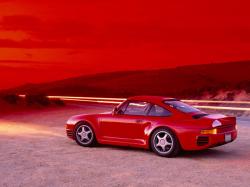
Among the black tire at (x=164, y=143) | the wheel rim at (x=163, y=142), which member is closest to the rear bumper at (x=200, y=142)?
the black tire at (x=164, y=143)

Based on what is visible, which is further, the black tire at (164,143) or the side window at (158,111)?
the side window at (158,111)

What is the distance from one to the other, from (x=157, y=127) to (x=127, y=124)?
89 cm

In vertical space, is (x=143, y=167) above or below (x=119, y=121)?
below

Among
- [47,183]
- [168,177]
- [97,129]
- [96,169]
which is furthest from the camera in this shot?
[97,129]

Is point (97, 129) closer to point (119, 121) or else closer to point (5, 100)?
point (119, 121)

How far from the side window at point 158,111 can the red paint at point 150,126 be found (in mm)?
80

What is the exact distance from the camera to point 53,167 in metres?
9.04

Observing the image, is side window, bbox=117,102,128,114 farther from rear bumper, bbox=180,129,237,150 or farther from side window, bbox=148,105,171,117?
rear bumper, bbox=180,129,237,150

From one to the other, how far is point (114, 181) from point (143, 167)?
1401 millimetres

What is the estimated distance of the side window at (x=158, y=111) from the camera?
1068 centimetres

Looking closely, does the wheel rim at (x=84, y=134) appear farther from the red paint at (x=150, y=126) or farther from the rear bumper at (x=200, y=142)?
the rear bumper at (x=200, y=142)

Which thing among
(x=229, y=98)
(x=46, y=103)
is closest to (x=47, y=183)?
(x=46, y=103)

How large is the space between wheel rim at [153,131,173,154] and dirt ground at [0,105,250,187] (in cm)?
23

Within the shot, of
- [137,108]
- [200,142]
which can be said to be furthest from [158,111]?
[200,142]
